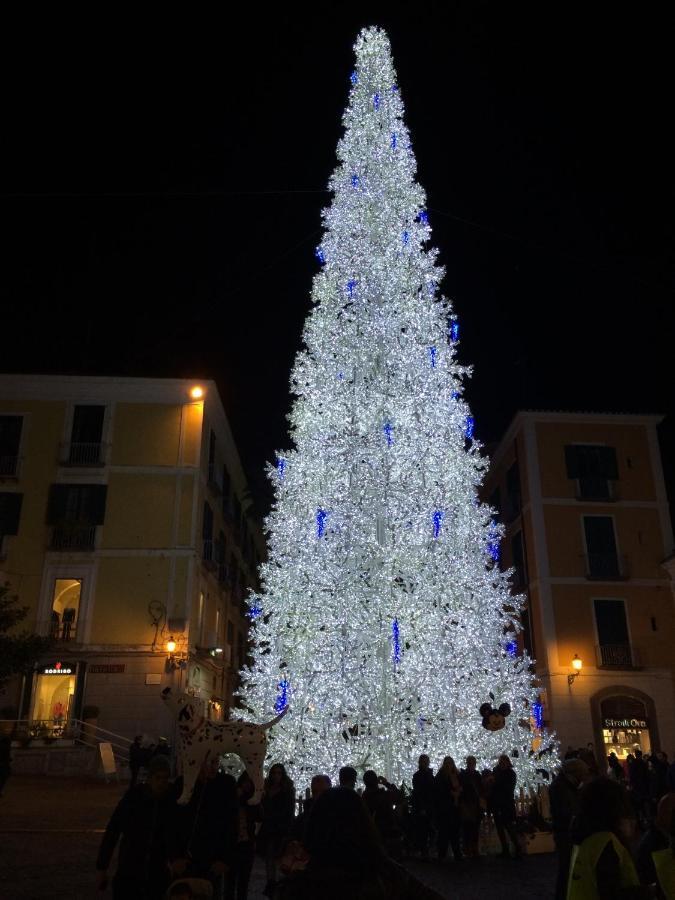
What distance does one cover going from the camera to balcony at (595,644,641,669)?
76.8 ft

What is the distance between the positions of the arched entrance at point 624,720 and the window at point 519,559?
15.8 ft

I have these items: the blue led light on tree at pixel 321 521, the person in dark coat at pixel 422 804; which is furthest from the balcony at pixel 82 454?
the person in dark coat at pixel 422 804

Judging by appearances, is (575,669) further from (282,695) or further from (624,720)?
(282,695)

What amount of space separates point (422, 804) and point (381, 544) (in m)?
4.06

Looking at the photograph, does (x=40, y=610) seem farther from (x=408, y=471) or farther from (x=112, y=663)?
(x=408, y=471)

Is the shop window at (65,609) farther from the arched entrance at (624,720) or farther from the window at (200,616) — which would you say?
the arched entrance at (624,720)

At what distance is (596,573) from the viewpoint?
24922 millimetres

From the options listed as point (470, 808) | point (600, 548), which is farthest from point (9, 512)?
point (600, 548)

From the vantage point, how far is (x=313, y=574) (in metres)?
12.0

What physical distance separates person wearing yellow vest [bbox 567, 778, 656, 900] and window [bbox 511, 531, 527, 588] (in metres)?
24.0

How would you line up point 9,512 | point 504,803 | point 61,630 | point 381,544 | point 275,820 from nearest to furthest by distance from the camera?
1. point 275,820
2. point 504,803
3. point 381,544
4. point 61,630
5. point 9,512

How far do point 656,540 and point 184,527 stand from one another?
1635 centimetres

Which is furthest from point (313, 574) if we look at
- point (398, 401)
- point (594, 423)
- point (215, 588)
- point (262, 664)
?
point (594, 423)

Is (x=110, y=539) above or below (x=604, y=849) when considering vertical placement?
above
